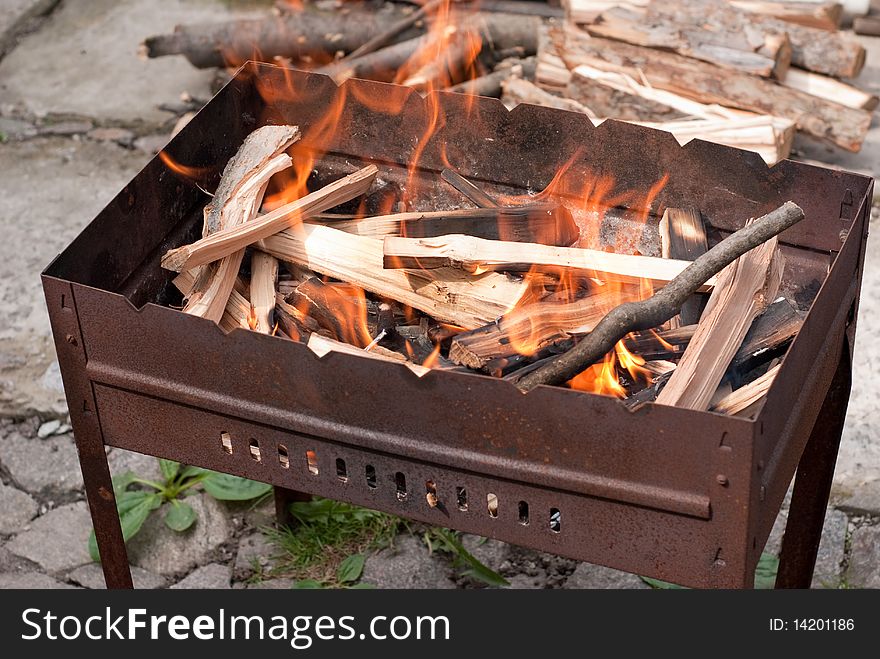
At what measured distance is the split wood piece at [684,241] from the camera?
223cm

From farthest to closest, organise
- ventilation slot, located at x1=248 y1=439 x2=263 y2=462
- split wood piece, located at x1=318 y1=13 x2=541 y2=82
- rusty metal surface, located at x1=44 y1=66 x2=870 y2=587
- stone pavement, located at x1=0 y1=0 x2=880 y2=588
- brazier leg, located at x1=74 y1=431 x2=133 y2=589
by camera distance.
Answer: split wood piece, located at x1=318 y1=13 x2=541 y2=82, stone pavement, located at x1=0 y1=0 x2=880 y2=588, brazier leg, located at x1=74 y1=431 x2=133 y2=589, ventilation slot, located at x1=248 y1=439 x2=263 y2=462, rusty metal surface, located at x1=44 y1=66 x2=870 y2=587

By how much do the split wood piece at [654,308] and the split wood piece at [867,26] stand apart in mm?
3595

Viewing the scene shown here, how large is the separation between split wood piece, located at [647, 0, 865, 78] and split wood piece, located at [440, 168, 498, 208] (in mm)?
2125

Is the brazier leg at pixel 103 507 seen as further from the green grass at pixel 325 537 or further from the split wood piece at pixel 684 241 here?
the split wood piece at pixel 684 241

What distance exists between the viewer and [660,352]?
2.10m

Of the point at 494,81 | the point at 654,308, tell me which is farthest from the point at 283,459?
the point at 494,81

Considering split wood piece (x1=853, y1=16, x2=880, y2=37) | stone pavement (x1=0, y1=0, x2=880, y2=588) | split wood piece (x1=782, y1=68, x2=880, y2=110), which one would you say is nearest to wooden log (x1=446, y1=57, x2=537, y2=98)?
split wood piece (x1=782, y1=68, x2=880, y2=110)

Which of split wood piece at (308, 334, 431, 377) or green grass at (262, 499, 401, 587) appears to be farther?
green grass at (262, 499, 401, 587)

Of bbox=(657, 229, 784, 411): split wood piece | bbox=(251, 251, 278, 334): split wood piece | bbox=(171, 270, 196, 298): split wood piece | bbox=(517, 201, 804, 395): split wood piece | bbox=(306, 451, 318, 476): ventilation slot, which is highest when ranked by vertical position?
bbox=(517, 201, 804, 395): split wood piece

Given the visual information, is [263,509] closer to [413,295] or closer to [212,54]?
[413,295]

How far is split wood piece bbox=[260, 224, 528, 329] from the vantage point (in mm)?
2254

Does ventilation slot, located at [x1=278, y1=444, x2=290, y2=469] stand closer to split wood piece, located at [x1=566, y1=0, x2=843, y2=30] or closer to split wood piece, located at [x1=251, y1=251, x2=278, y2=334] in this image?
split wood piece, located at [x1=251, y1=251, x2=278, y2=334]

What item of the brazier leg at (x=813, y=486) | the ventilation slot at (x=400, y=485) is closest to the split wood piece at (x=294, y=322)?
the ventilation slot at (x=400, y=485)

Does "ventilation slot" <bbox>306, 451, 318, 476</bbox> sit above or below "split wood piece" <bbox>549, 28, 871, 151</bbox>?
above
